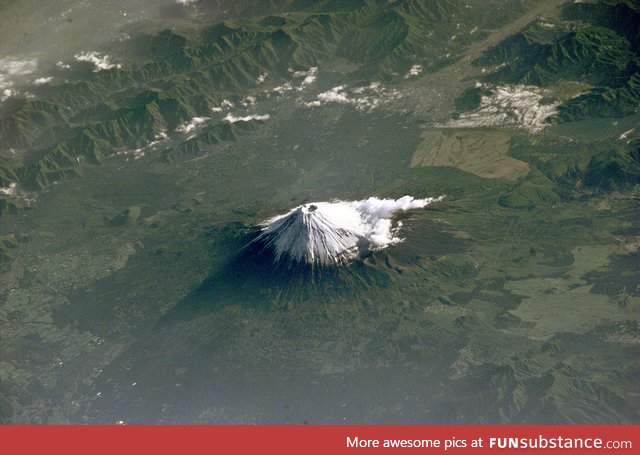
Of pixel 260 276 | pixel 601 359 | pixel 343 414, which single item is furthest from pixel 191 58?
pixel 601 359

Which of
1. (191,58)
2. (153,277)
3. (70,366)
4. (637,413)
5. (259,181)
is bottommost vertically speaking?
(637,413)

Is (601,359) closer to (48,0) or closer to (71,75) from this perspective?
(71,75)

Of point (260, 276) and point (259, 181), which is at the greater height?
point (259, 181)

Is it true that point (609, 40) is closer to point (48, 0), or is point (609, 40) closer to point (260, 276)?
point (260, 276)

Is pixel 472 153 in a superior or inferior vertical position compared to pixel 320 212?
superior

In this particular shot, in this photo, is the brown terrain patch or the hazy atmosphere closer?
the hazy atmosphere

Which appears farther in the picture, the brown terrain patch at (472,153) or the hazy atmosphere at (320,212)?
the brown terrain patch at (472,153)

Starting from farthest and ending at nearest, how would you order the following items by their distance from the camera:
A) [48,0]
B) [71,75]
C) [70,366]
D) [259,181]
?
[48,0] → [71,75] → [259,181] → [70,366]

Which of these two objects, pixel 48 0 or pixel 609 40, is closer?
pixel 609 40

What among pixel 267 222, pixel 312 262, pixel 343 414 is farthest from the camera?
pixel 267 222

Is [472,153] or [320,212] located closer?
[320,212]
